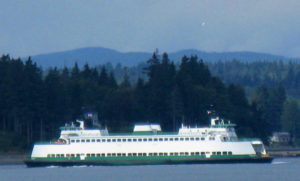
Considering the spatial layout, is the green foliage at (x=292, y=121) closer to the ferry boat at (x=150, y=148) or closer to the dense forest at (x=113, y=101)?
the dense forest at (x=113, y=101)

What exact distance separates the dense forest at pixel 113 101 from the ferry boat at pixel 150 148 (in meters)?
20.1

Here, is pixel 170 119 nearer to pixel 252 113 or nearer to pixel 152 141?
pixel 252 113

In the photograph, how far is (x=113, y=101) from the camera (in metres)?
145

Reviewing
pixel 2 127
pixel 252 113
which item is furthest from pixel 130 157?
pixel 252 113

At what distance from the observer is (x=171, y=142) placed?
109250mm

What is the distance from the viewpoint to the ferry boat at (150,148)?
353ft

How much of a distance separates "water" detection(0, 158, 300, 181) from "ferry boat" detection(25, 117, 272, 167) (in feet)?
3.96

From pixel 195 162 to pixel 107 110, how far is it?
124ft

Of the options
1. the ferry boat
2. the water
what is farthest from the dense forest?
the water

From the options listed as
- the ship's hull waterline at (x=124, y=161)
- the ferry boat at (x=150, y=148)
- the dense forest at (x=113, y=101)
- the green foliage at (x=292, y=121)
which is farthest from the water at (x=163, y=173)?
the green foliage at (x=292, y=121)

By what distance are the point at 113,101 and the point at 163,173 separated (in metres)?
50.6

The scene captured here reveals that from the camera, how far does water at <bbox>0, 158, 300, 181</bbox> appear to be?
291ft

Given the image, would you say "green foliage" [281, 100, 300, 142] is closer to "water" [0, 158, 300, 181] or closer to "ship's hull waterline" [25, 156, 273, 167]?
"water" [0, 158, 300, 181]

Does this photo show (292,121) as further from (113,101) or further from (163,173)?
(163,173)
